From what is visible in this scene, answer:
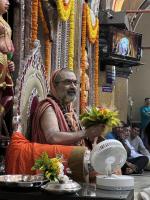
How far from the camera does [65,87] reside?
14.3 ft

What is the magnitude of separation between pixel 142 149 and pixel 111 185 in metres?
7.60

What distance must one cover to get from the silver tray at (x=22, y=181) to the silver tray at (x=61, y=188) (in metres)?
0.08

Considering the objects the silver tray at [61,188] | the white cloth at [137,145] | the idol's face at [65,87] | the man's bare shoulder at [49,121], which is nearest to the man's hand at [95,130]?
the man's bare shoulder at [49,121]

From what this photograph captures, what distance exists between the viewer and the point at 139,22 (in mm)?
19000

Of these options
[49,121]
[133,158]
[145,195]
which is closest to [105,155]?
[145,195]

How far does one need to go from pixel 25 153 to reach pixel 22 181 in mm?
625

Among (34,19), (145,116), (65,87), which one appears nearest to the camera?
(65,87)

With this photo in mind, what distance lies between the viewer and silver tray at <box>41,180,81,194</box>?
2924 mm

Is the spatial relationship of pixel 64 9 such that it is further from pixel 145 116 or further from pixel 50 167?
pixel 145 116

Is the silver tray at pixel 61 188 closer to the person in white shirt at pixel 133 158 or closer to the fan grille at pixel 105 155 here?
the fan grille at pixel 105 155

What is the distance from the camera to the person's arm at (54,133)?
3.91 metres

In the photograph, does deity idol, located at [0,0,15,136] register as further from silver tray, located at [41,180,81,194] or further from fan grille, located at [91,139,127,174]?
silver tray, located at [41,180,81,194]

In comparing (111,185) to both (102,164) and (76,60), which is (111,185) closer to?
(102,164)

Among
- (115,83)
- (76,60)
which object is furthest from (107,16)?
(76,60)
